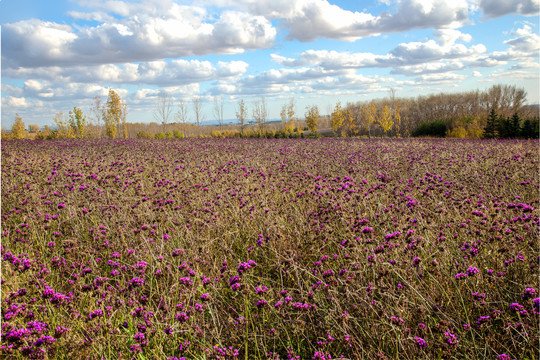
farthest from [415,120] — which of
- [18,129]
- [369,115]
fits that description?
[18,129]

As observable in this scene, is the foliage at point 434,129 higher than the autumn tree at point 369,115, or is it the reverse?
the autumn tree at point 369,115

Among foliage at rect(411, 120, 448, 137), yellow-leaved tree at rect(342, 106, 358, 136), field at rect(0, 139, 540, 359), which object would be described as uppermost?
yellow-leaved tree at rect(342, 106, 358, 136)

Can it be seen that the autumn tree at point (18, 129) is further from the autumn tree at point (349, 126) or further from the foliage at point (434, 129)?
the foliage at point (434, 129)

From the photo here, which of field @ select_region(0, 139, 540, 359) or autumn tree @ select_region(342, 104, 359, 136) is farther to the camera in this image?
autumn tree @ select_region(342, 104, 359, 136)

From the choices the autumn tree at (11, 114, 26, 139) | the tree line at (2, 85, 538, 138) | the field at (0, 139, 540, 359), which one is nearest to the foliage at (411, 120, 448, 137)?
the tree line at (2, 85, 538, 138)

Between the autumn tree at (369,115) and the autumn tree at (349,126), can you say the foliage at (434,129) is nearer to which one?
the autumn tree at (369,115)

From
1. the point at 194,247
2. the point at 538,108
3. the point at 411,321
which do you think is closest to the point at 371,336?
the point at 411,321

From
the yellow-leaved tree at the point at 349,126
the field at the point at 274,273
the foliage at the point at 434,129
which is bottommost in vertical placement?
the field at the point at 274,273

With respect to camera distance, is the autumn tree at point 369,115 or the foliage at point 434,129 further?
the autumn tree at point 369,115

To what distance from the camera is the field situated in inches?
92.1

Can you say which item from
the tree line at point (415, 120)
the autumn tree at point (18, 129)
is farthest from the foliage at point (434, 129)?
the autumn tree at point (18, 129)

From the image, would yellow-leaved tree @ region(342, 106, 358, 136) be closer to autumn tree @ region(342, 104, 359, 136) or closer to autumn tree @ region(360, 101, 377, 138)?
autumn tree @ region(342, 104, 359, 136)

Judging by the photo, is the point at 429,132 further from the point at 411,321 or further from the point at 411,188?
the point at 411,321

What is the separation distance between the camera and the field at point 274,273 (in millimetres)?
2340
